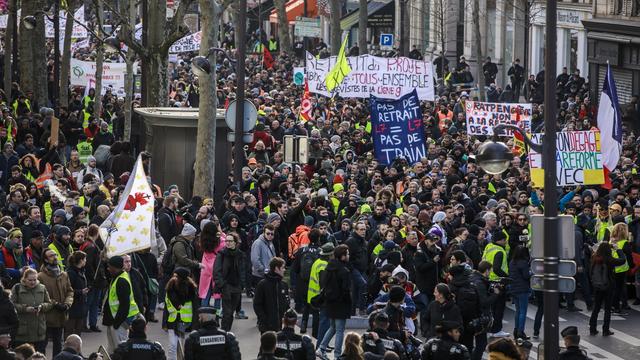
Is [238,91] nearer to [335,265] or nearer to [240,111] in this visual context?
[240,111]

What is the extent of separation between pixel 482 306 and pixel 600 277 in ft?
11.8

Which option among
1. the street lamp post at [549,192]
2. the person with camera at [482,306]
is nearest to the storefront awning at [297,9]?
the person with camera at [482,306]

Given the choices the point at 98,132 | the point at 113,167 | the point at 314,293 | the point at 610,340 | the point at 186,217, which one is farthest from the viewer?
the point at 98,132

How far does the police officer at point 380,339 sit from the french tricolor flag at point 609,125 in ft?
34.3

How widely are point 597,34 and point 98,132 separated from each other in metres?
17.3

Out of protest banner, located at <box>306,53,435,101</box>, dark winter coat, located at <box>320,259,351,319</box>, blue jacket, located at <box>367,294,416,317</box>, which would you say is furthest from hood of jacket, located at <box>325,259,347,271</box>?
protest banner, located at <box>306,53,435,101</box>

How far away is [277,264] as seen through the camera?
54.0 ft

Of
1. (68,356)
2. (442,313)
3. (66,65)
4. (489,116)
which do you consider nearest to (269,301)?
(442,313)

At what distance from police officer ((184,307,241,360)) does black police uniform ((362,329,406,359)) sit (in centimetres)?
118

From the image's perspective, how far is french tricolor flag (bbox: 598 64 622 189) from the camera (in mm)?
23562

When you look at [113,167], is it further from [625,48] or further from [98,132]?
[625,48]

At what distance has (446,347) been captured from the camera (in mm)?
13484

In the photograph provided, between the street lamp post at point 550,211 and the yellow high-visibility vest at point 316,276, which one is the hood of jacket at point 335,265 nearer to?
the yellow high-visibility vest at point 316,276

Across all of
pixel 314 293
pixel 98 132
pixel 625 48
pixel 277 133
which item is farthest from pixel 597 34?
pixel 314 293
